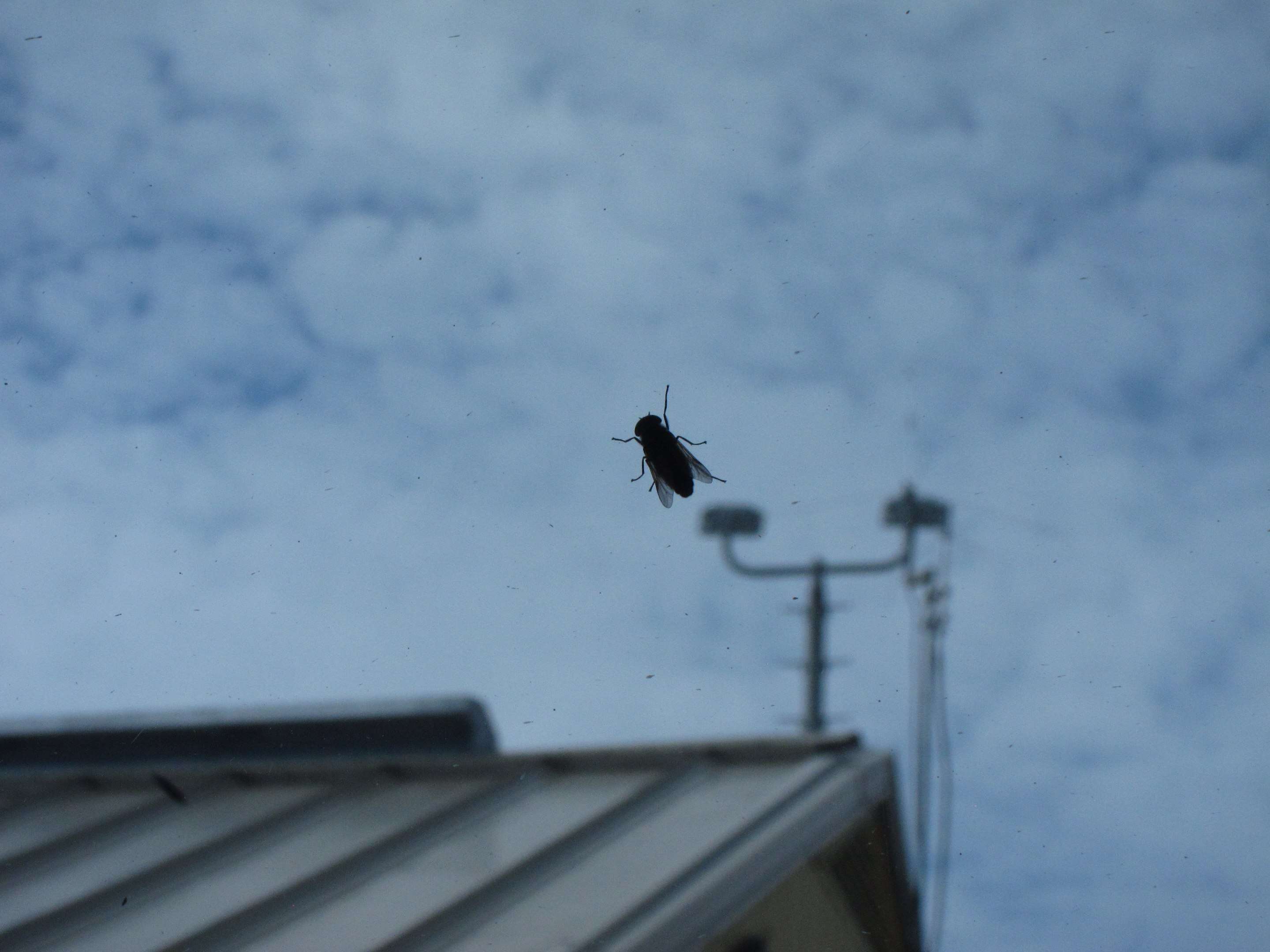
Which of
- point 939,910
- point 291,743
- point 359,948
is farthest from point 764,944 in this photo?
point 939,910

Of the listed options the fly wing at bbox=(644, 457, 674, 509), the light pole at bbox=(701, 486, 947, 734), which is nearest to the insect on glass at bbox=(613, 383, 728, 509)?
the fly wing at bbox=(644, 457, 674, 509)

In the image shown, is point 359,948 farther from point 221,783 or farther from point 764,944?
point 221,783

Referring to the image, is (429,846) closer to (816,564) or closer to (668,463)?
(668,463)

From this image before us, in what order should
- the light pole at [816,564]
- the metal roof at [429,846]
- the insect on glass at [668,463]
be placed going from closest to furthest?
the metal roof at [429,846] < the insect on glass at [668,463] < the light pole at [816,564]

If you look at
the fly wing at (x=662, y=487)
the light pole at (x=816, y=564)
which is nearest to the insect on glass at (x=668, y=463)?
the fly wing at (x=662, y=487)

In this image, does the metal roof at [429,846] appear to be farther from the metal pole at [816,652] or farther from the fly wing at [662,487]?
the metal pole at [816,652]

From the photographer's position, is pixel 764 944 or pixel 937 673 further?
pixel 937 673

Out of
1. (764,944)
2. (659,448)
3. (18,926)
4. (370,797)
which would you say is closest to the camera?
(18,926)
